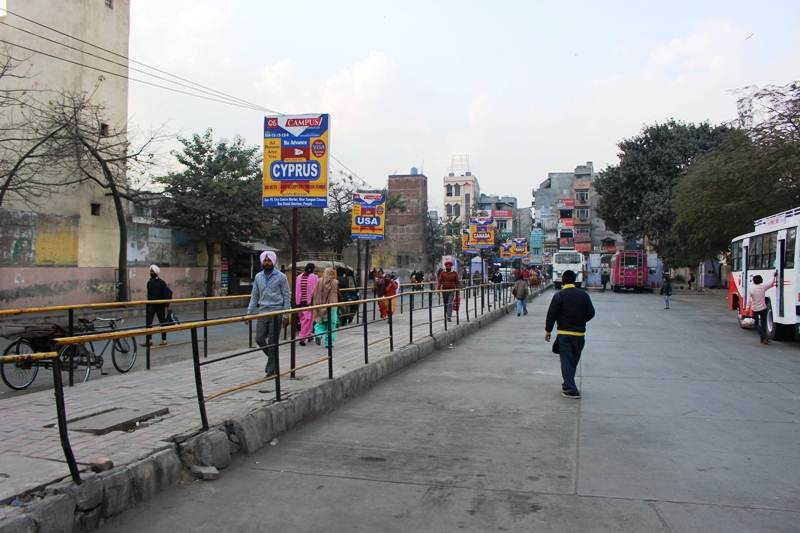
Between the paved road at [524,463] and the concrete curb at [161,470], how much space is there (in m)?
0.12

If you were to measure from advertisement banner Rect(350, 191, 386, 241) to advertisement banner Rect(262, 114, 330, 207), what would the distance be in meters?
10.7

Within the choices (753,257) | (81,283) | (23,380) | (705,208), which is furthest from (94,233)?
(705,208)

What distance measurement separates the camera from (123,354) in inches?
394

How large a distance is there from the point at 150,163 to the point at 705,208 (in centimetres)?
2461

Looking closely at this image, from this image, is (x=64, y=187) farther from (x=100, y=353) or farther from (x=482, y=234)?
(x=482, y=234)

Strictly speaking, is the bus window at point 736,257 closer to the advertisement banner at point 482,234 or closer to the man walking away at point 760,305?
the man walking away at point 760,305

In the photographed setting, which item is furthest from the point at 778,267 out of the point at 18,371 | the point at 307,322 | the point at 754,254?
the point at 18,371

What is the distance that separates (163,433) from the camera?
5133mm

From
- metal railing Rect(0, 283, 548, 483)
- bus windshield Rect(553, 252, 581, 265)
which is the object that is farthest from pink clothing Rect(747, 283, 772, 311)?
bus windshield Rect(553, 252, 581, 265)

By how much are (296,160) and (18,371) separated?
4.67 m

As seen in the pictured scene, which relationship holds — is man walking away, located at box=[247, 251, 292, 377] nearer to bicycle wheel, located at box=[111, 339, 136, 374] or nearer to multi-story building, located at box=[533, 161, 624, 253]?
bicycle wheel, located at box=[111, 339, 136, 374]

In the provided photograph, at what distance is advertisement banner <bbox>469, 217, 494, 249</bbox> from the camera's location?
97.9 feet

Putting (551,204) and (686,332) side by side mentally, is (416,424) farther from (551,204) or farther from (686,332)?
(551,204)

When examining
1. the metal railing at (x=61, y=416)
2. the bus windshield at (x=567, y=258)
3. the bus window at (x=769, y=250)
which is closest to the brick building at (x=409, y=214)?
the bus windshield at (x=567, y=258)
